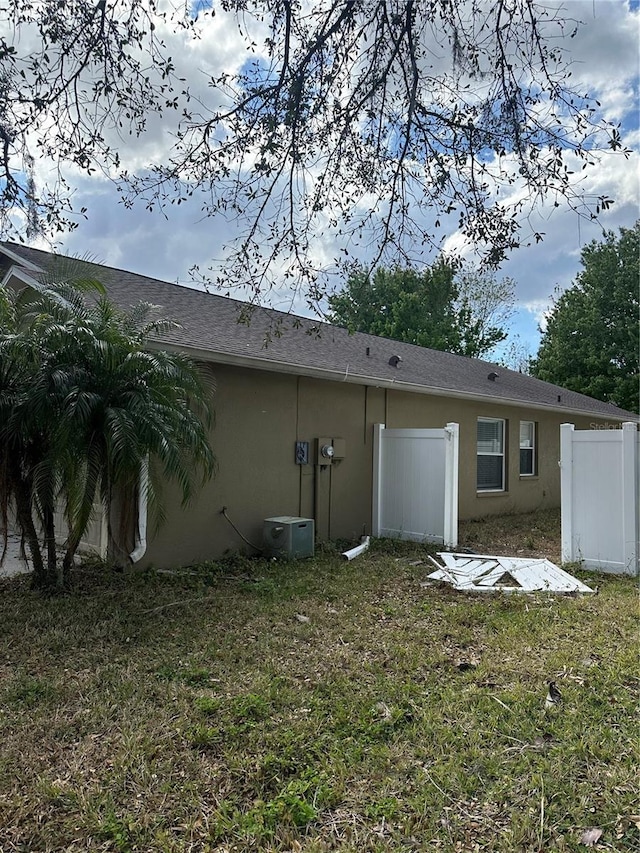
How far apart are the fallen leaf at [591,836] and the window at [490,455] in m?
9.19

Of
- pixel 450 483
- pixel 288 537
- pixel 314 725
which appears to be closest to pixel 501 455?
pixel 450 483

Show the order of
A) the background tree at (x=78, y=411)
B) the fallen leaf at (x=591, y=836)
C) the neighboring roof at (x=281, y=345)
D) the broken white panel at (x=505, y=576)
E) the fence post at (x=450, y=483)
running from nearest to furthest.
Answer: the fallen leaf at (x=591, y=836) < the background tree at (x=78, y=411) < the broken white panel at (x=505, y=576) < the neighboring roof at (x=281, y=345) < the fence post at (x=450, y=483)

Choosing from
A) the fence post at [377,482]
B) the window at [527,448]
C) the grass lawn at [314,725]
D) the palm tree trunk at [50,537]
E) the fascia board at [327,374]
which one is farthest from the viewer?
the window at [527,448]

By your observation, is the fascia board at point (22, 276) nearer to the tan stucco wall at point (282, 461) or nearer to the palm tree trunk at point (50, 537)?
the tan stucco wall at point (282, 461)

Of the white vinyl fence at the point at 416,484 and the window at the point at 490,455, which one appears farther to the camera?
the window at the point at 490,455

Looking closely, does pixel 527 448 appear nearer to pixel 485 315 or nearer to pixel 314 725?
pixel 314 725

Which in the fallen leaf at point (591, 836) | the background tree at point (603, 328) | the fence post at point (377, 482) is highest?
the background tree at point (603, 328)

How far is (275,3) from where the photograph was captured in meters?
4.15

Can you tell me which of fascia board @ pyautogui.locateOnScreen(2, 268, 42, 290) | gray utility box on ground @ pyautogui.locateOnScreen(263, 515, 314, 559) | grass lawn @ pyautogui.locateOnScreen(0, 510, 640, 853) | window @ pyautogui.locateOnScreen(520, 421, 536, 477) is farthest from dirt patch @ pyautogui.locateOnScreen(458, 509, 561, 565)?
fascia board @ pyautogui.locateOnScreen(2, 268, 42, 290)

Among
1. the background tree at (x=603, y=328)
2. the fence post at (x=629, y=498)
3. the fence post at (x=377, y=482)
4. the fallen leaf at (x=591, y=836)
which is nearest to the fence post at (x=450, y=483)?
the fence post at (x=377, y=482)

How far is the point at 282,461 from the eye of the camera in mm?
7859

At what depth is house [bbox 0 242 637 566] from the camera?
22.9 feet

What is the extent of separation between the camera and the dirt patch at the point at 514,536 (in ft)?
26.5

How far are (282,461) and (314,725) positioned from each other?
16.1ft
